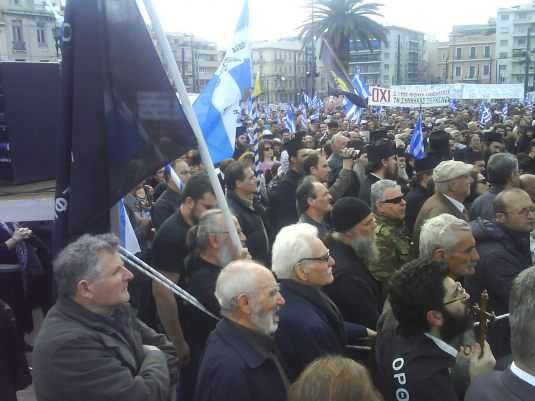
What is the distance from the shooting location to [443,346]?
8.28ft

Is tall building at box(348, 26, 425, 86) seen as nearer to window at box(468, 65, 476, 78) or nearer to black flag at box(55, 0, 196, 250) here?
window at box(468, 65, 476, 78)

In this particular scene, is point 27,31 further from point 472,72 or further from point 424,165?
point 472,72

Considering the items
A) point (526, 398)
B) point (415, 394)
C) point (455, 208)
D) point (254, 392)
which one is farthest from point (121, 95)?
point (455, 208)

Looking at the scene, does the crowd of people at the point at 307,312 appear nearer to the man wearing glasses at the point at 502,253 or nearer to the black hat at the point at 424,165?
the man wearing glasses at the point at 502,253

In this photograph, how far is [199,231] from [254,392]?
4.32 feet

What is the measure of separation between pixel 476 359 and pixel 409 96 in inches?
799

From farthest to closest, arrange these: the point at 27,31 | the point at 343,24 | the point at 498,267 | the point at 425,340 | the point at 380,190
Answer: the point at 27,31 → the point at 343,24 → the point at 380,190 → the point at 498,267 → the point at 425,340

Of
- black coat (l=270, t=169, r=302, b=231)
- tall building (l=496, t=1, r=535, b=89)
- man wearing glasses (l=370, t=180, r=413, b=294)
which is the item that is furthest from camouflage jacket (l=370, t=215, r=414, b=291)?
tall building (l=496, t=1, r=535, b=89)

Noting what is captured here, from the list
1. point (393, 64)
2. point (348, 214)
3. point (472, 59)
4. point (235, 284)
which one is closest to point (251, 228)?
point (348, 214)

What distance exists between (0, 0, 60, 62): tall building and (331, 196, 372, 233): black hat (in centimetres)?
6537

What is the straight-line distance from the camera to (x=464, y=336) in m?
2.72

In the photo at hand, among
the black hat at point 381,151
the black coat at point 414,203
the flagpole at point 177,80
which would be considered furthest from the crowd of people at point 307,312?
the black hat at point 381,151

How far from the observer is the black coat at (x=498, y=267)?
3.55m

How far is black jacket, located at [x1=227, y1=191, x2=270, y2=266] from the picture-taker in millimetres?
4879
